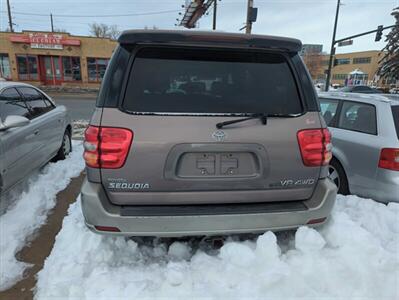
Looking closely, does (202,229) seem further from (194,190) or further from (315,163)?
(315,163)

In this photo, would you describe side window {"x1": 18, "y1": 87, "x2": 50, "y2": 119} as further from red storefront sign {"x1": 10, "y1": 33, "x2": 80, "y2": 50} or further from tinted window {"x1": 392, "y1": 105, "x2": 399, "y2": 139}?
red storefront sign {"x1": 10, "y1": 33, "x2": 80, "y2": 50}

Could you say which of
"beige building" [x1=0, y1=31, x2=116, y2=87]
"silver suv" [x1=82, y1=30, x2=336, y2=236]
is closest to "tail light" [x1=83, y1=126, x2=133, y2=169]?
"silver suv" [x1=82, y1=30, x2=336, y2=236]

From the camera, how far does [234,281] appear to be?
7.38 ft

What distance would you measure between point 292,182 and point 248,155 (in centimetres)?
42

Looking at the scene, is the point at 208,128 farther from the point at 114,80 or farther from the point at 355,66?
the point at 355,66

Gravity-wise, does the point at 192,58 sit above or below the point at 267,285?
above

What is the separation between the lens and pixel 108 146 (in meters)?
2.12

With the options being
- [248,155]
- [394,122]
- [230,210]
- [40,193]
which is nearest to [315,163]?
[248,155]

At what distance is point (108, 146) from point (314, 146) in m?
1.53

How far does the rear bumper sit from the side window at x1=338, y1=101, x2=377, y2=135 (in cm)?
209

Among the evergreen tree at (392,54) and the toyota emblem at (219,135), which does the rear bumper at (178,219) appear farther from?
the evergreen tree at (392,54)

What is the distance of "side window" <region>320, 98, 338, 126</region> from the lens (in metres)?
4.53

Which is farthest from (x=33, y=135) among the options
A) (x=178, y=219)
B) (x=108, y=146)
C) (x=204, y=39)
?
(x=204, y=39)

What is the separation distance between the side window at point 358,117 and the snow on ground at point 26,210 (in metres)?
4.06
